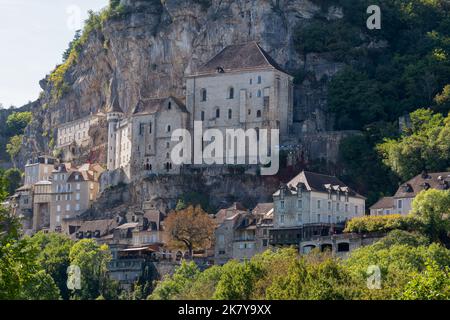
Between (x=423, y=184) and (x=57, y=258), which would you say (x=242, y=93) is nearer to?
(x=57, y=258)

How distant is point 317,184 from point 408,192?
21.8ft

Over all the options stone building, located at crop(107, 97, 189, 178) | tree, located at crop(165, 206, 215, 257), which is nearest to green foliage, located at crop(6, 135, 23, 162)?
stone building, located at crop(107, 97, 189, 178)

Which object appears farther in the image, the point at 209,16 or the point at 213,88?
the point at 209,16

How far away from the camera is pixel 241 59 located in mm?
102562

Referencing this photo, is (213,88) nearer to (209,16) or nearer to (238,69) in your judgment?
(238,69)

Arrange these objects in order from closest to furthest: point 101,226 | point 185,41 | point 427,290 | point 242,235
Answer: point 427,290
point 242,235
point 101,226
point 185,41

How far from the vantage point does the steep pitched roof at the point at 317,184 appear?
84.0 meters

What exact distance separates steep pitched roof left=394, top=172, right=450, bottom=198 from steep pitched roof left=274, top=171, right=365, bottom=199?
12.2 ft

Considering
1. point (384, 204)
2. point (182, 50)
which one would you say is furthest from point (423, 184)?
point (182, 50)

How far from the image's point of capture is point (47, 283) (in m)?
78.7

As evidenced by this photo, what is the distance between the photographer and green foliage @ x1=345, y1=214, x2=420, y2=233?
7800 cm

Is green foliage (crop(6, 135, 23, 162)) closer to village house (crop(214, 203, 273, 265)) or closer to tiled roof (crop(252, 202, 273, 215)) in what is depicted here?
tiled roof (crop(252, 202, 273, 215))
